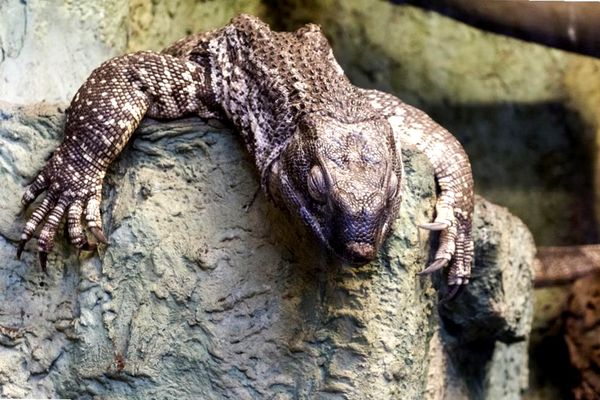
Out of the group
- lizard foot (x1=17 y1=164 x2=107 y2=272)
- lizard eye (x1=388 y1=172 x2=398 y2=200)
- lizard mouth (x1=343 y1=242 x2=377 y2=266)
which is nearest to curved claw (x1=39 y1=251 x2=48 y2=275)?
lizard foot (x1=17 y1=164 x2=107 y2=272)

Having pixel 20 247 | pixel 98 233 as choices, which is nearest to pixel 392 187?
pixel 98 233

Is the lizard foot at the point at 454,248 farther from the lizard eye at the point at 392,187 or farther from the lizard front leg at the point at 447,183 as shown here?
the lizard eye at the point at 392,187

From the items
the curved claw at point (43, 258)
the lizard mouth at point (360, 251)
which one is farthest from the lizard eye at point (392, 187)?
the curved claw at point (43, 258)

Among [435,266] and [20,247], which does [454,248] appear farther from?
[20,247]

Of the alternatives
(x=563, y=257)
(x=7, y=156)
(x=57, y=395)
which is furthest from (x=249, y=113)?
(x=563, y=257)

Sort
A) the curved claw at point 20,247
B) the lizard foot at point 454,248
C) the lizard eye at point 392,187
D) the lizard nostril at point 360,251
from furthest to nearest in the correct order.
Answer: the lizard foot at point 454,248
the curved claw at point 20,247
the lizard eye at point 392,187
the lizard nostril at point 360,251

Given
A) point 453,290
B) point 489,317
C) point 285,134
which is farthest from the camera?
point 489,317

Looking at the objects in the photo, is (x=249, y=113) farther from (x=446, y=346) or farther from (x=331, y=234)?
(x=446, y=346)
